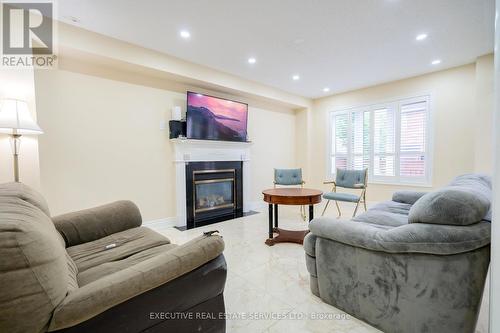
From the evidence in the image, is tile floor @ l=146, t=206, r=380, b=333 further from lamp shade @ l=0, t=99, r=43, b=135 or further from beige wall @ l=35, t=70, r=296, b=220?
lamp shade @ l=0, t=99, r=43, b=135

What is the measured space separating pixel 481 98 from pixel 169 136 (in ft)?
16.2

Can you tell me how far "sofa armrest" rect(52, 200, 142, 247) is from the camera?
5.60 feet

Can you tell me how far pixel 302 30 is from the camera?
106 inches

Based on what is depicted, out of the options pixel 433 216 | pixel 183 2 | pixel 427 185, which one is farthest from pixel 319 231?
pixel 427 185

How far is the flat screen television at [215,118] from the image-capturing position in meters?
3.73

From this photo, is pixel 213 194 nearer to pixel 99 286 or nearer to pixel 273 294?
pixel 273 294

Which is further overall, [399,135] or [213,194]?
[399,135]

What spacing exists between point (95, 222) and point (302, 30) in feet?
9.80

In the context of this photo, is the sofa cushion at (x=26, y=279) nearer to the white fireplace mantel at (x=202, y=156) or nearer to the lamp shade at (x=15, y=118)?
the lamp shade at (x=15, y=118)

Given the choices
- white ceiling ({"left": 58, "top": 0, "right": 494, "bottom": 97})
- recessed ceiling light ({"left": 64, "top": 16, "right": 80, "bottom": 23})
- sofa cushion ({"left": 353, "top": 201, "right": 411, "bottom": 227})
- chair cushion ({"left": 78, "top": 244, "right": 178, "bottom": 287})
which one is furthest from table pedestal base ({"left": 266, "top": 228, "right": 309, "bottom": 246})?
recessed ceiling light ({"left": 64, "top": 16, "right": 80, "bottom": 23})

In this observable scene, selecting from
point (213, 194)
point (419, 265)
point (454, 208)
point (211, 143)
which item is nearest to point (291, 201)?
point (419, 265)

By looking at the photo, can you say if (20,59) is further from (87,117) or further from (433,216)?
(433,216)

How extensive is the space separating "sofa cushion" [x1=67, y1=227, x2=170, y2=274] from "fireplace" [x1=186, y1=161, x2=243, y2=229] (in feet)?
6.22

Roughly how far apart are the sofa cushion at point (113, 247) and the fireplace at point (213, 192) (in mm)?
1896
